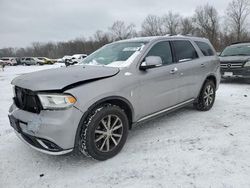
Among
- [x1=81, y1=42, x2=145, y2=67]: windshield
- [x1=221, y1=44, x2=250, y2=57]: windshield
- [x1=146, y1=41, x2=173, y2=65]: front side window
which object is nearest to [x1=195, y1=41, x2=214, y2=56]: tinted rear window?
[x1=146, y1=41, x2=173, y2=65]: front side window

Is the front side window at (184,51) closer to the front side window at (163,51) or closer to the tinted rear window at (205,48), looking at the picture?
the front side window at (163,51)

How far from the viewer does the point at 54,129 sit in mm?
2346

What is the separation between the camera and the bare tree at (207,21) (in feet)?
162

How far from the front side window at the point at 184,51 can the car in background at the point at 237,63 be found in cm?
435

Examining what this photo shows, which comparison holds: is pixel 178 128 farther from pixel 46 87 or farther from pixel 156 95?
pixel 46 87

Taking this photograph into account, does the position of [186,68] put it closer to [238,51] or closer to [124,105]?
[124,105]

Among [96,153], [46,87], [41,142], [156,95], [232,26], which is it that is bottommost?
[96,153]

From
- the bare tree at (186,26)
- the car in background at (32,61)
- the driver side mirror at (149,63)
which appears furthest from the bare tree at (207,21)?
the driver side mirror at (149,63)

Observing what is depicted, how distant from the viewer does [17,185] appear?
7.90 feet

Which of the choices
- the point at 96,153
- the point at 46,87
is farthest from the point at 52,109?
the point at 96,153

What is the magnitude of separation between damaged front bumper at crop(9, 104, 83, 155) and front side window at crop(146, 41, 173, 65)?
69.3 inches

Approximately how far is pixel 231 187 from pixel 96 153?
161cm

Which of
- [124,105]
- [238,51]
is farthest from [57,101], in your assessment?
[238,51]

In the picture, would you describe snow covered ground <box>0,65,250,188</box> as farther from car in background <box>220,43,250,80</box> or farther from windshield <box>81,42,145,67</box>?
car in background <box>220,43,250,80</box>
